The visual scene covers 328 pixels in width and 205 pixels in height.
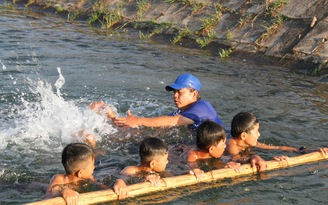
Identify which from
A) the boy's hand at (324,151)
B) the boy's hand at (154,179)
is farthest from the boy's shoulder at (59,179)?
the boy's hand at (324,151)

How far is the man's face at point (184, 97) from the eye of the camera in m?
7.50

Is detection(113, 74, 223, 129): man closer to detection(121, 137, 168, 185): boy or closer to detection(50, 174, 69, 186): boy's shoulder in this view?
detection(121, 137, 168, 185): boy

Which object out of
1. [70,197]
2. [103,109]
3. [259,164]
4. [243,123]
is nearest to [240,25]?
[103,109]

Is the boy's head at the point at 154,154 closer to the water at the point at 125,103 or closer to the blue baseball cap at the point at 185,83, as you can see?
the water at the point at 125,103

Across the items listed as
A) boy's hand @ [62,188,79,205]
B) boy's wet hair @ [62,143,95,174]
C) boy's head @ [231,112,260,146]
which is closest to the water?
boy's head @ [231,112,260,146]

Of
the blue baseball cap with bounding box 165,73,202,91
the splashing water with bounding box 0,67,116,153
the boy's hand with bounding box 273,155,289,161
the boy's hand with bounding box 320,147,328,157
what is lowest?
the splashing water with bounding box 0,67,116,153

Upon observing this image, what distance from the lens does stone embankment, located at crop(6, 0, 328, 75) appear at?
11039 mm

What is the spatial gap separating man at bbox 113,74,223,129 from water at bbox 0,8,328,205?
0.57 ft

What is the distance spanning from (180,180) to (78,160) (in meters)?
1.00

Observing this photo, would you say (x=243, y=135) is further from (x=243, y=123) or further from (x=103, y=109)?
(x=103, y=109)

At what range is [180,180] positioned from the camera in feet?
18.6

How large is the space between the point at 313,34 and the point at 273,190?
19.5 ft

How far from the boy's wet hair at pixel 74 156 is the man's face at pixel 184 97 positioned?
218 cm

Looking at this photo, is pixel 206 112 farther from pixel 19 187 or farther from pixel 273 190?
pixel 19 187
